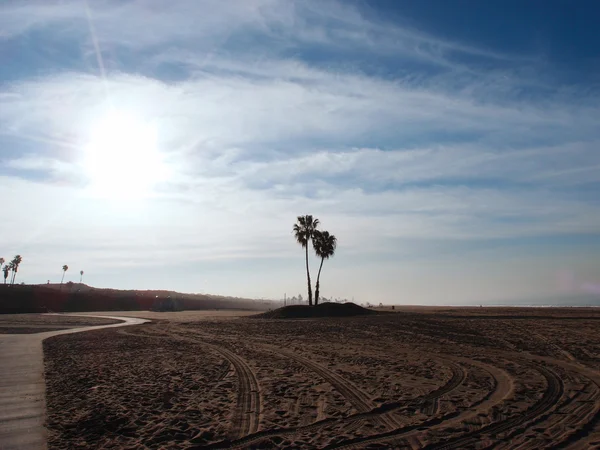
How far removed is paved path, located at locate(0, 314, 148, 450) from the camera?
22.8 feet

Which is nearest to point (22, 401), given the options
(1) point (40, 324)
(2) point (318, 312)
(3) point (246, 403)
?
(3) point (246, 403)

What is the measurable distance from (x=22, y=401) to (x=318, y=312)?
38.5 metres

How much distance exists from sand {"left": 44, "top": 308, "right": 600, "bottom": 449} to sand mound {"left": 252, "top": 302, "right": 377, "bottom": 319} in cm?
2811

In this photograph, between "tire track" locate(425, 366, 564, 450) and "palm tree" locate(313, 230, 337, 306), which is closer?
"tire track" locate(425, 366, 564, 450)

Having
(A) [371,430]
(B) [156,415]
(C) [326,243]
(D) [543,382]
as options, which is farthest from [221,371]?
(C) [326,243]

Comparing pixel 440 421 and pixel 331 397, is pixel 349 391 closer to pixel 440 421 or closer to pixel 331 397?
pixel 331 397

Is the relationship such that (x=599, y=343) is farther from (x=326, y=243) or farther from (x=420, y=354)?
(x=326, y=243)

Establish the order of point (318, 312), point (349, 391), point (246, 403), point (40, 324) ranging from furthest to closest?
point (318, 312) < point (40, 324) < point (349, 391) < point (246, 403)

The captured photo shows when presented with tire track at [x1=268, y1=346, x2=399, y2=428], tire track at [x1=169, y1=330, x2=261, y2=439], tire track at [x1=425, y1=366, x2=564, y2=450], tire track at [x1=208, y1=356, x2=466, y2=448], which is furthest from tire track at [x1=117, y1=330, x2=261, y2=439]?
tire track at [x1=425, y1=366, x2=564, y2=450]

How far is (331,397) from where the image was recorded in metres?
9.42

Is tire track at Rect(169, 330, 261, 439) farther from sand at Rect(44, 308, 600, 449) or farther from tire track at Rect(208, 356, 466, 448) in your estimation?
tire track at Rect(208, 356, 466, 448)

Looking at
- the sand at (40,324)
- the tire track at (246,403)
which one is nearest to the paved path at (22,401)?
the tire track at (246,403)

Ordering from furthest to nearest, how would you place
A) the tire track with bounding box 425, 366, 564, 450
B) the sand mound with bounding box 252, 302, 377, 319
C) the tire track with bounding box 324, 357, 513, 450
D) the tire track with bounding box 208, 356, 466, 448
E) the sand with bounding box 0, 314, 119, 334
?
the sand mound with bounding box 252, 302, 377, 319, the sand with bounding box 0, 314, 119, 334, the tire track with bounding box 208, 356, 466, 448, the tire track with bounding box 324, 357, 513, 450, the tire track with bounding box 425, 366, 564, 450

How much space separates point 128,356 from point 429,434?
13372mm
